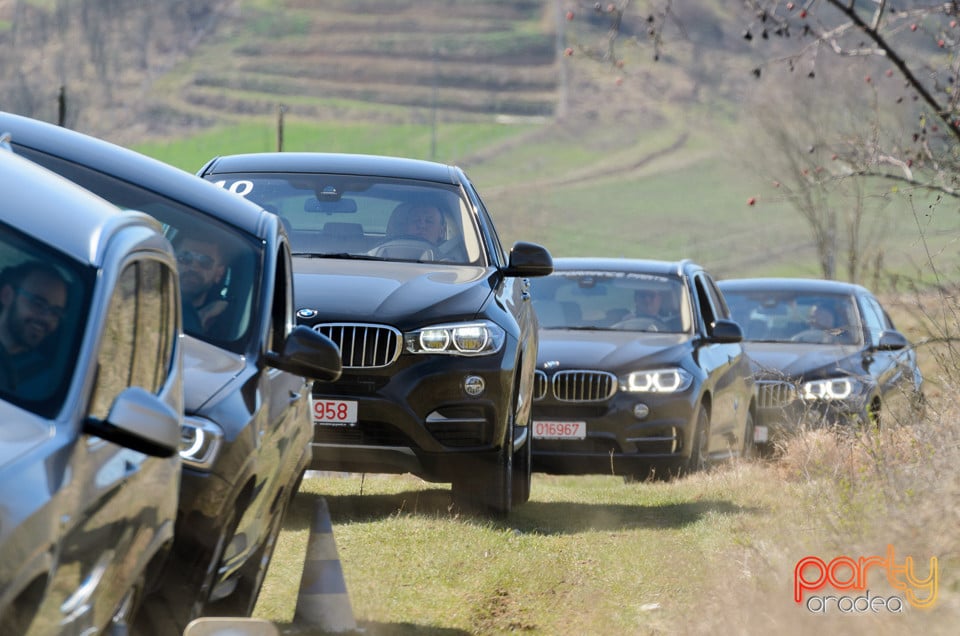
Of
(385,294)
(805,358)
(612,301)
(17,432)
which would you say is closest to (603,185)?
(805,358)

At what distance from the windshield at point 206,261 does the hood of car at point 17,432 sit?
7.83 ft

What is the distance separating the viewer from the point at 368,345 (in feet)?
30.9

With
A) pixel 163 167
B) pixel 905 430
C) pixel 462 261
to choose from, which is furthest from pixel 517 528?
pixel 163 167

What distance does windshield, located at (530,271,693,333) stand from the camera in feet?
46.5

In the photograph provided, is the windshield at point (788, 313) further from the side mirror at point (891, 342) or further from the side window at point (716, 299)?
the side mirror at point (891, 342)

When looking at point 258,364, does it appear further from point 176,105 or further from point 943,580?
point 176,105

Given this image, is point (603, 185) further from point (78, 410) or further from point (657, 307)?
point (78, 410)

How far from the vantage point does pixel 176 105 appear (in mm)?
116875

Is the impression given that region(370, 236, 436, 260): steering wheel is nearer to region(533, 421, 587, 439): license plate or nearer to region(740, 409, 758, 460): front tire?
region(533, 421, 587, 439): license plate

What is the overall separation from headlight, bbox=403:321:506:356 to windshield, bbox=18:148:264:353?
268 cm

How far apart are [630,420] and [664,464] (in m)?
0.49

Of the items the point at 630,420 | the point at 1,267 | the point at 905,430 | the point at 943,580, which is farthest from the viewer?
the point at 630,420

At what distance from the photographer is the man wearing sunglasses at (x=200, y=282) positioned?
6484 millimetres

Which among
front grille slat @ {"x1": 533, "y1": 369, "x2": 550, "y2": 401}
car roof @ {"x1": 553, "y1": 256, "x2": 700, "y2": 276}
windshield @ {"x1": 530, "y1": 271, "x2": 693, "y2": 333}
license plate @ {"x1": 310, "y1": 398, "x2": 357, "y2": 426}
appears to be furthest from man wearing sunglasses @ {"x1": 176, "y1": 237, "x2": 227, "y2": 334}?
car roof @ {"x1": 553, "y1": 256, "x2": 700, "y2": 276}
